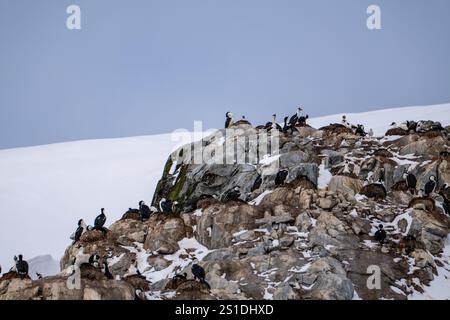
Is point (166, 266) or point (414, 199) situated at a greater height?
point (414, 199)

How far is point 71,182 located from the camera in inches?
3654

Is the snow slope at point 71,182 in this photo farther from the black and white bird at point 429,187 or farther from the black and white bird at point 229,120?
the black and white bird at point 429,187

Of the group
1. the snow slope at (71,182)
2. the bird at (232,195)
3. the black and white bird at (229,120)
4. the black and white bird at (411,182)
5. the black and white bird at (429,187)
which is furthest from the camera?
the snow slope at (71,182)

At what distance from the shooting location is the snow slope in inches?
2847

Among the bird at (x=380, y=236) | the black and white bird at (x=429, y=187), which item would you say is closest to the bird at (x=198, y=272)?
the bird at (x=380, y=236)

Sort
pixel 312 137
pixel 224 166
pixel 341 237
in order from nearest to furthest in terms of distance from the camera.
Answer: pixel 341 237, pixel 224 166, pixel 312 137

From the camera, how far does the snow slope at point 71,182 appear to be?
2847 inches

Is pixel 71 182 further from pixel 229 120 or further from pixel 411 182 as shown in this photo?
pixel 411 182

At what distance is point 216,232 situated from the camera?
3017 centimetres

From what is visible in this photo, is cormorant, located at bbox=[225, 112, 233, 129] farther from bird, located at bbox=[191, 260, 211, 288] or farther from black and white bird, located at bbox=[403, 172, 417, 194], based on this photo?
bird, located at bbox=[191, 260, 211, 288]

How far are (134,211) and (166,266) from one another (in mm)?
6794

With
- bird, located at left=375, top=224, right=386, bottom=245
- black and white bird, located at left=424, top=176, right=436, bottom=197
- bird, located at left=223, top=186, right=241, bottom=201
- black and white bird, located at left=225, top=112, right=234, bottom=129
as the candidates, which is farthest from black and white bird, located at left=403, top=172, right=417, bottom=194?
black and white bird, located at left=225, top=112, right=234, bottom=129
